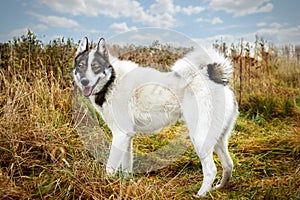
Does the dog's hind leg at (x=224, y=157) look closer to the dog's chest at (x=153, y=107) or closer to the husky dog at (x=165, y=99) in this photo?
the husky dog at (x=165, y=99)

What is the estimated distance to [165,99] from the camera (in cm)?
294

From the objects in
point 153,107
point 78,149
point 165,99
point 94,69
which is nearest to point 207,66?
point 165,99

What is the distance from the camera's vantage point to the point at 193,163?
3.56m

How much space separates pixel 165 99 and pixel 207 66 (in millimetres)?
438

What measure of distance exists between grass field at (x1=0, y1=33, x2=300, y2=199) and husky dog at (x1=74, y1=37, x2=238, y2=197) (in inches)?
11.0

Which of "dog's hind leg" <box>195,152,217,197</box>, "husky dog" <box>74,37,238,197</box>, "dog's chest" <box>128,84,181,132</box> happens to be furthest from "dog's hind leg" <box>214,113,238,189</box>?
"dog's chest" <box>128,84,181,132</box>

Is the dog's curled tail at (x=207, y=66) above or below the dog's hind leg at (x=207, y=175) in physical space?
above

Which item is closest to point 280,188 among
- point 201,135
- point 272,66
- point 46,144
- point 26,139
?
point 201,135

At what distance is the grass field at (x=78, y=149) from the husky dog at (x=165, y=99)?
28 centimetres

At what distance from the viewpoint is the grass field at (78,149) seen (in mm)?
2443

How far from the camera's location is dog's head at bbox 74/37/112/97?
2.92m

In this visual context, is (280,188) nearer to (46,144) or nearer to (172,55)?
(46,144)

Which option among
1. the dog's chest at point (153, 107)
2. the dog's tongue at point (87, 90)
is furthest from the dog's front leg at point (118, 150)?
the dog's tongue at point (87, 90)

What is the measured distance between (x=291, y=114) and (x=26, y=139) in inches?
155
